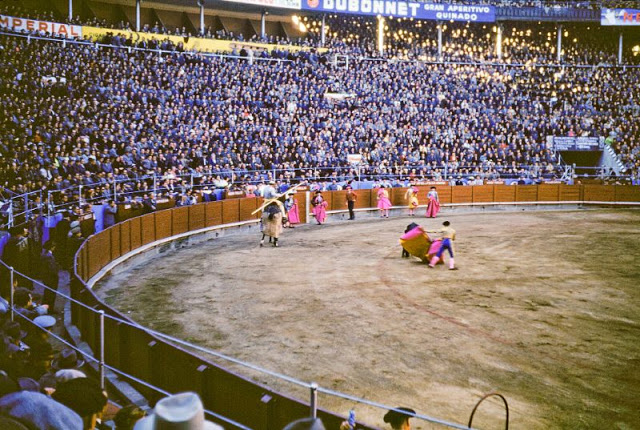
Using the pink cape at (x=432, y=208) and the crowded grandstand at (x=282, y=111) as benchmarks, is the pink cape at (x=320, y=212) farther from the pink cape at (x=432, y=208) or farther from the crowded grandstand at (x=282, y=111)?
the pink cape at (x=432, y=208)

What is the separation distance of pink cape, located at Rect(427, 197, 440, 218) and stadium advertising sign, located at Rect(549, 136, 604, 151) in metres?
14.7

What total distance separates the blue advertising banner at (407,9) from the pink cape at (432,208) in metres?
23.7

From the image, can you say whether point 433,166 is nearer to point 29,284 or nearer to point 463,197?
point 463,197

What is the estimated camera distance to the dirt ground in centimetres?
831

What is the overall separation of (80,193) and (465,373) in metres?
14.1

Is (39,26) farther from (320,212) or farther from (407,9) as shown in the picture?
(407,9)

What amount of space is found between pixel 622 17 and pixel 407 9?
18.1 metres

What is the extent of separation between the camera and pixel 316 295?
45.4 feet

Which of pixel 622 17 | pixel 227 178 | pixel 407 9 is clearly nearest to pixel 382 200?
pixel 227 178

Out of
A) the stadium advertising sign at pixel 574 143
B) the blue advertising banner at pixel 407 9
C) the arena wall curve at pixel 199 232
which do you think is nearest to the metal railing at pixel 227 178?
the stadium advertising sign at pixel 574 143

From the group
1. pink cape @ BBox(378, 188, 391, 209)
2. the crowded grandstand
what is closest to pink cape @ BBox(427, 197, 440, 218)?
pink cape @ BBox(378, 188, 391, 209)

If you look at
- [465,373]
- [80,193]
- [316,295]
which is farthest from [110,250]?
[465,373]

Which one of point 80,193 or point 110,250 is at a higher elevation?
point 80,193

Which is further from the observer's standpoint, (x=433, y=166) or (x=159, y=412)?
(x=433, y=166)
